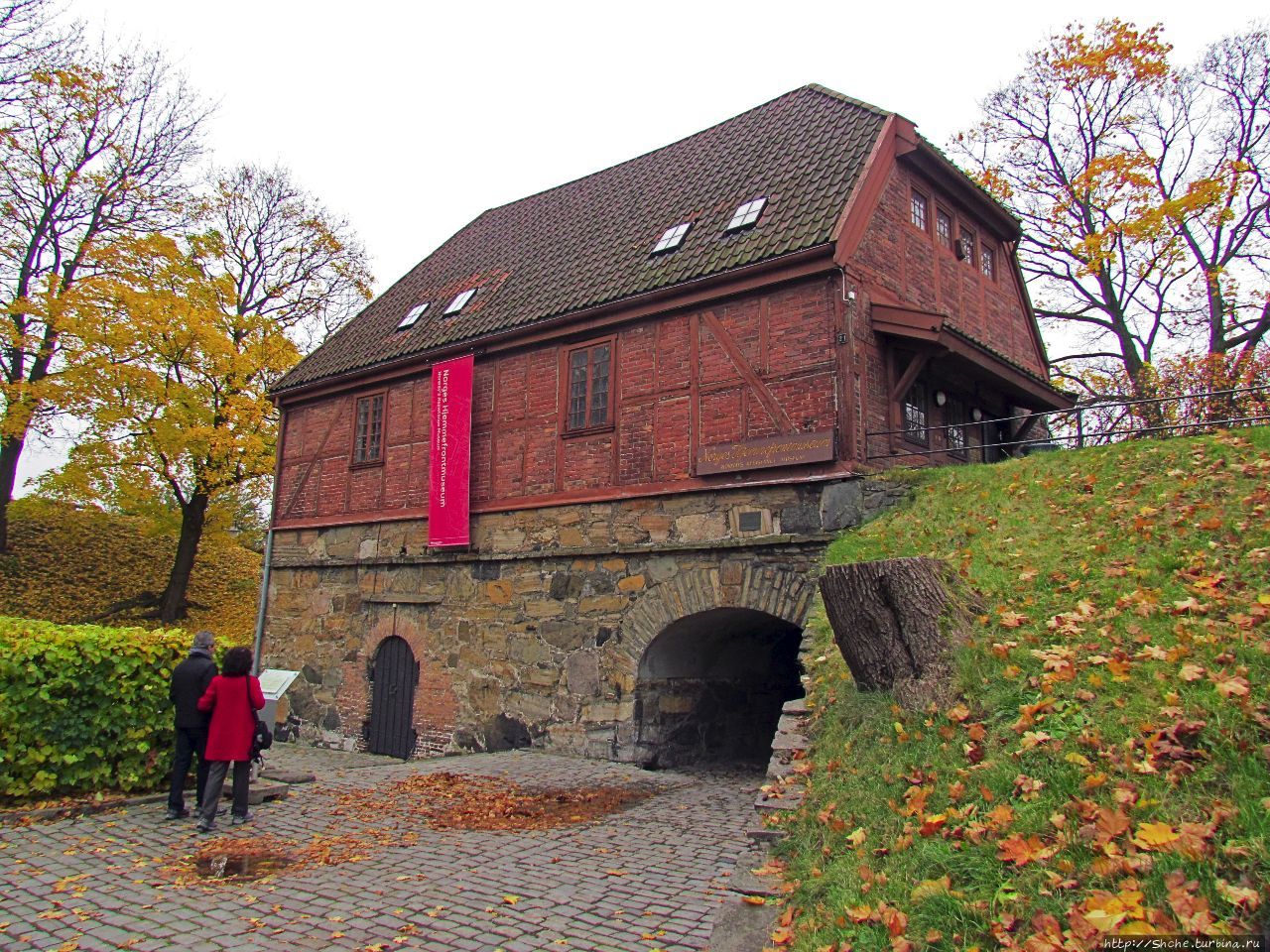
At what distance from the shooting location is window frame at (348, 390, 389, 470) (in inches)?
589

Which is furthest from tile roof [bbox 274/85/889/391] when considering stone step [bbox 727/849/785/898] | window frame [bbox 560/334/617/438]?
stone step [bbox 727/849/785/898]

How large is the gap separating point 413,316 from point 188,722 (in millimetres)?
10298

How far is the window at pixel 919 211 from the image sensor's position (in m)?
12.7

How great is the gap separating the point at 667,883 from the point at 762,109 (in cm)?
1323

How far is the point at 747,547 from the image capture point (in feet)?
33.6

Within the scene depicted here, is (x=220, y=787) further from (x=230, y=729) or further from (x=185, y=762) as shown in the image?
(x=185, y=762)

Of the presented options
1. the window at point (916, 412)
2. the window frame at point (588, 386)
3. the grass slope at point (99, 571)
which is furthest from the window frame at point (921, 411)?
the grass slope at point (99, 571)

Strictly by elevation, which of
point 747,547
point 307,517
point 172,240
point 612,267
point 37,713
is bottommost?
point 37,713

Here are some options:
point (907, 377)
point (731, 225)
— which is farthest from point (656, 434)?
point (907, 377)

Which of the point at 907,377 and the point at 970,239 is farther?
the point at 970,239

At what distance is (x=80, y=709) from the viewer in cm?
779

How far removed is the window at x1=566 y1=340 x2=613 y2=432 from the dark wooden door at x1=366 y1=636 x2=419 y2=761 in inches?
187

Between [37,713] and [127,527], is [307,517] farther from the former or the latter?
[127,527]

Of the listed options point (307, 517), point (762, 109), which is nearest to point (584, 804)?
point (307, 517)
